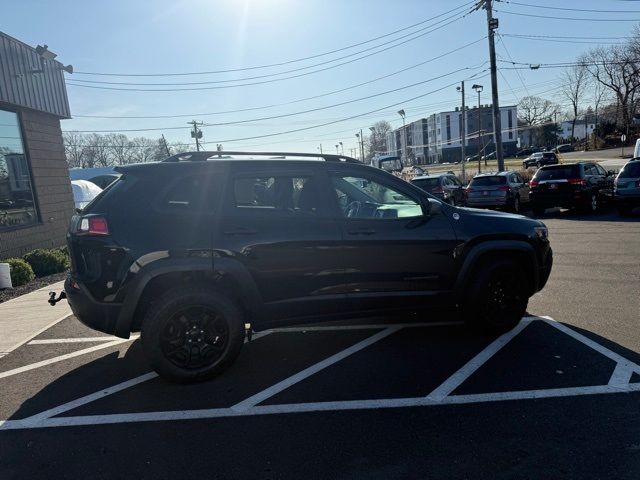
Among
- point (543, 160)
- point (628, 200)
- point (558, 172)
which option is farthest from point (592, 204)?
point (543, 160)

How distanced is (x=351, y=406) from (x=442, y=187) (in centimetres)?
1524

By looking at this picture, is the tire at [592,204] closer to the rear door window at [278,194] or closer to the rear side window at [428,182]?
the rear side window at [428,182]

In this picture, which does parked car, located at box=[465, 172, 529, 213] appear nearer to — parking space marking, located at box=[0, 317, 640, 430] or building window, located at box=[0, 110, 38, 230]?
parking space marking, located at box=[0, 317, 640, 430]

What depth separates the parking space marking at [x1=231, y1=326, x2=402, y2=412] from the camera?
3.71 metres

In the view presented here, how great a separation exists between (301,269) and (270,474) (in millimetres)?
1764

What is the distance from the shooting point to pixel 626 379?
3.74 m

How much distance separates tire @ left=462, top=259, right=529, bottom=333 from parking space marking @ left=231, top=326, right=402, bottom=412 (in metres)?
0.91

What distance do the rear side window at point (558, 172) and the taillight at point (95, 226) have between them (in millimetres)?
14787

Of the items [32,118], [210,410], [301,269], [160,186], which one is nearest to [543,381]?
[301,269]

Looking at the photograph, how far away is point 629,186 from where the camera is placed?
44.1 feet

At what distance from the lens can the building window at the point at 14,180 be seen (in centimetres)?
1054

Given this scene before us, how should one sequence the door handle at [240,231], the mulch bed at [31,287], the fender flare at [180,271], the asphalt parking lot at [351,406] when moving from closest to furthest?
the asphalt parking lot at [351,406] → the fender flare at [180,271] → the door handle at [240,231] → the mulch bed at [31,287]

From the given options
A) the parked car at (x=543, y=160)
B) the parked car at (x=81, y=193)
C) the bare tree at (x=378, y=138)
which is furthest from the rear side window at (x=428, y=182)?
the bare tree at (x=378, y=138)

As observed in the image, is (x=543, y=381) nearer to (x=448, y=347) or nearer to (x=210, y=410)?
(x=448, y=347)
